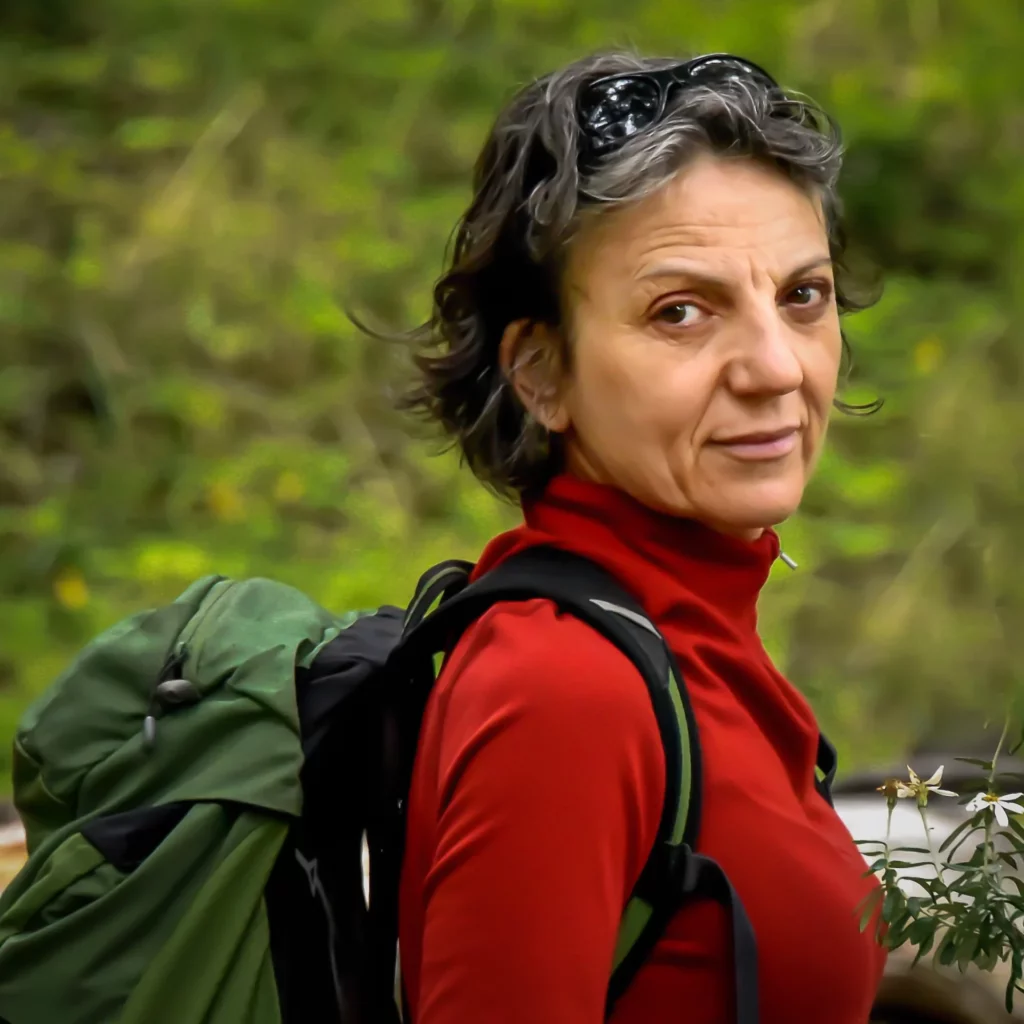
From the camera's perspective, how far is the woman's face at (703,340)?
3.16ft

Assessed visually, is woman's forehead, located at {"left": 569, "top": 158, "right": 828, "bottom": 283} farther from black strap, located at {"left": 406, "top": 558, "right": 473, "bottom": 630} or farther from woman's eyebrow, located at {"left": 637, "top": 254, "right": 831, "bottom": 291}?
black strap, located at {"left": 406, "top": 558, "right": 473, "bottom": 630}

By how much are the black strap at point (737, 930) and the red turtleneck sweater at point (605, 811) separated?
16 mm

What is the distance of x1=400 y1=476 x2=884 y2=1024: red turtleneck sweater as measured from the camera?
83cm

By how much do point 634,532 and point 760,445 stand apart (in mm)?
113

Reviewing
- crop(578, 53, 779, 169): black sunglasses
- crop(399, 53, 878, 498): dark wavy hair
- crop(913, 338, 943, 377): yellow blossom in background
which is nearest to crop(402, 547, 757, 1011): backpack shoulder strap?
crop(399, 53, 878, 498): dark wavy hair

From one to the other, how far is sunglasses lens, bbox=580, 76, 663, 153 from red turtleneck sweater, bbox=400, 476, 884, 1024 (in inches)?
10.1

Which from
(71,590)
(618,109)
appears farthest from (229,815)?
(71,590)

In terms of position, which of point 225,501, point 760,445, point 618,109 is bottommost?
point 225,501

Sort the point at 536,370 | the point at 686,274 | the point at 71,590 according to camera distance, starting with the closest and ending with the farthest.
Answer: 1. the point at 686,274
2. the point at 536,370
3. the point at 71,590

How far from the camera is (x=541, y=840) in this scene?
0.83 m

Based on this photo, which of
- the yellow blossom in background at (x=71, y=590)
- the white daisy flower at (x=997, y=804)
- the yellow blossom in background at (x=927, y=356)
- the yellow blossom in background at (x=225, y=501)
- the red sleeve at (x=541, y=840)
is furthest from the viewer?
the yellow blossom in background at (x=927, y=356)

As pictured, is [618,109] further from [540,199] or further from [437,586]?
[437,586]

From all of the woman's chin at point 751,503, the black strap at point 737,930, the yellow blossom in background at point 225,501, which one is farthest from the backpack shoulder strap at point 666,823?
the yellow blossom in background at point 225,501

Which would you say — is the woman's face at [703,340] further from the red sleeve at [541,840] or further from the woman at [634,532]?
the red sleeve at [541,840]
